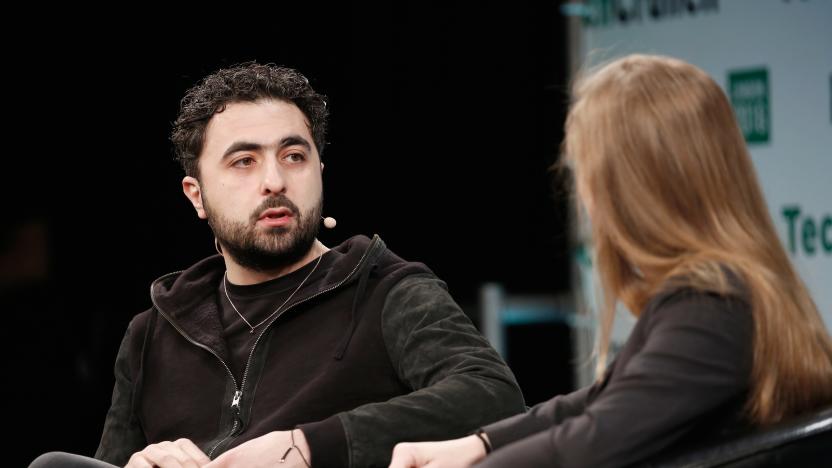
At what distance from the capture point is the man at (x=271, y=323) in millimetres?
2289

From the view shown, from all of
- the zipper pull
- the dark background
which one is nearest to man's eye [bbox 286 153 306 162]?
the zipper pull

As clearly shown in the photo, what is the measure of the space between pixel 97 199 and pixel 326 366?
109 inches

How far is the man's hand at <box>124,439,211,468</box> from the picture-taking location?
2219 mm

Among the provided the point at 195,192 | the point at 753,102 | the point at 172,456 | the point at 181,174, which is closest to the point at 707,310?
the point at 172,456

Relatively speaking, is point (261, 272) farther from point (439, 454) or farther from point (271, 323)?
point (439, 454)

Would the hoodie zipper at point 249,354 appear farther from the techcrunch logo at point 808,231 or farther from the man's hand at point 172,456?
the techcrunch logo at point 808,231

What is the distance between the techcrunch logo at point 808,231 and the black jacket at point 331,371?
1471 millimetres

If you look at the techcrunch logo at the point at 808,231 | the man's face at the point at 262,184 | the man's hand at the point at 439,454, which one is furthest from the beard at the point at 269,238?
the techcrunch logo at the point at 808,231

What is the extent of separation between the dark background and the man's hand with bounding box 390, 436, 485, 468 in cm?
305

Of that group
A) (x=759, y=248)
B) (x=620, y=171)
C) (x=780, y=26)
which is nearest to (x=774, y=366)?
(x=759, y=248)

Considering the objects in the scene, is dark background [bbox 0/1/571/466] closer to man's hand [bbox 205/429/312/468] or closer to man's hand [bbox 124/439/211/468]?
man's hand [bbox 124/439/211/468]

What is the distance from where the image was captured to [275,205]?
245cm

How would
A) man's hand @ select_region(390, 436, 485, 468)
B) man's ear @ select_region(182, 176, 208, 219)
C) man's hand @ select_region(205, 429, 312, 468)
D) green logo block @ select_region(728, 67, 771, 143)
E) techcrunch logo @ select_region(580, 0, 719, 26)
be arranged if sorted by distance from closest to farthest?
man's hand @ select_region(390, 436, 485, 468)
man's hand @ select_region(205, 429, 312, 468)
man's ear @ select_region(182, 176, 208, 219)
green logo block @ select_region(728, 67, 771, 143)
techcrunch logo @ select_region(580, 0, 719, 26)

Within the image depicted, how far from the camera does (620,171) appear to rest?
5.46ft
